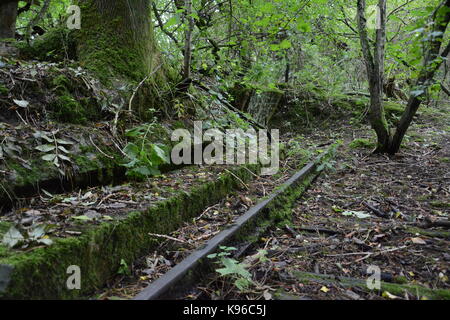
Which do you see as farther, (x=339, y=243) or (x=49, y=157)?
(x=339, y=243)

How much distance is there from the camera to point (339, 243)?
8.71 feet

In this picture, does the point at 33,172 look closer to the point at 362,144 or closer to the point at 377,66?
the point at 377,66

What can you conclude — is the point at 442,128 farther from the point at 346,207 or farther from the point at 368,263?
the point at 368,263

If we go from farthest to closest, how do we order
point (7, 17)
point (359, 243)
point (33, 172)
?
point (7, 17), point (359, 243), point (33, 172)

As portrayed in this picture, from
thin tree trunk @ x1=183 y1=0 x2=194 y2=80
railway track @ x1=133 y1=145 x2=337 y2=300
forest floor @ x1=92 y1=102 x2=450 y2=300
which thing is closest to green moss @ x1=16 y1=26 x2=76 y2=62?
thin tree trunk @ x1=183 y1=0 x2=194 y2=80

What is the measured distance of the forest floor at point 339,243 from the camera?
194 cm

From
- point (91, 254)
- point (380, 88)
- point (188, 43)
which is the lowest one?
point (91, 254)

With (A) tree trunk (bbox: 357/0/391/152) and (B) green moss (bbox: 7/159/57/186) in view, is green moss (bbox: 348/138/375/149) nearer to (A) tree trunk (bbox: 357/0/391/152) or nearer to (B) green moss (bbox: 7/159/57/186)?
(A) tree trunk (bbox: 357/0/391/152)

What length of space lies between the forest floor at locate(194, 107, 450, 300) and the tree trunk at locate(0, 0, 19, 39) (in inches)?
207

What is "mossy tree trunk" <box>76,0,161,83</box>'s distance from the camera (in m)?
3.83

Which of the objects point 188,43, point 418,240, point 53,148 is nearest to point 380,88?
point 188,43

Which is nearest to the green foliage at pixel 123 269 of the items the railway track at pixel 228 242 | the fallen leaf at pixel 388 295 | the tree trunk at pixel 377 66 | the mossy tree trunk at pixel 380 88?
the railway track at pixel 228 242

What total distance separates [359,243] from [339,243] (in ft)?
0.51

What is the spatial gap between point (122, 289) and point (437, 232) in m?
2.59
